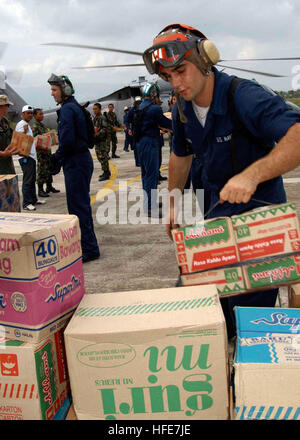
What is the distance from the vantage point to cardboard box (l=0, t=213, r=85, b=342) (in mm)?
1819

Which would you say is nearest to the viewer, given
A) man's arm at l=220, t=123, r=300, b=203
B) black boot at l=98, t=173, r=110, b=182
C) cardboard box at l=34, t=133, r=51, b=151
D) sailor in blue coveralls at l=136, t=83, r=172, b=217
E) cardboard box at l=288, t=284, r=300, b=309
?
man's arm at l=220, t=123, r=300, b=203

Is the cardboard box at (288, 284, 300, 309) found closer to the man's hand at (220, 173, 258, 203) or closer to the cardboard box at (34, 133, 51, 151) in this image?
the man's hand at (220, 173, 258, 203)

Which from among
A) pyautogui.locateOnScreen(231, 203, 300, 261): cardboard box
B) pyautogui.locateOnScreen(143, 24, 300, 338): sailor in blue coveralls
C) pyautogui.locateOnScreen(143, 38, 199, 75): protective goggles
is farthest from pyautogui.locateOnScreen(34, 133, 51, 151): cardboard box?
pyautogui.locateOnScreen(231, 203, 300, 261): cardboard box

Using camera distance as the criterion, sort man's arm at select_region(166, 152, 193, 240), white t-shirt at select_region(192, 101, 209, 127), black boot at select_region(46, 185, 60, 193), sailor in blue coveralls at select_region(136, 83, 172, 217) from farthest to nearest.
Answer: black boot at select_region(46, 185, 60, 193), sailor in blue coveralls at select_region(136, 83, 172, 217), man's arm at select_region(166, 152, 193, 240), white t-shirt at select_region(192, 101, 209, 127)

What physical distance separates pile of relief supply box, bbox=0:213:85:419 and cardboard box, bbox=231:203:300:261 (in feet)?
2.84

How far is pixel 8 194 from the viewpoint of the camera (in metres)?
3.84

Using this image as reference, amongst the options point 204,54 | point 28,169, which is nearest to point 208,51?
point 204,54

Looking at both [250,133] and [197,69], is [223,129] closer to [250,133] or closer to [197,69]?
[250,133]

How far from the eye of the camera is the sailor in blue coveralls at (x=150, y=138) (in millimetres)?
7059

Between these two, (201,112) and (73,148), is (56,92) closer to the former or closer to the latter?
(73,148)

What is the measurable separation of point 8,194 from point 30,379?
2.31 meters
